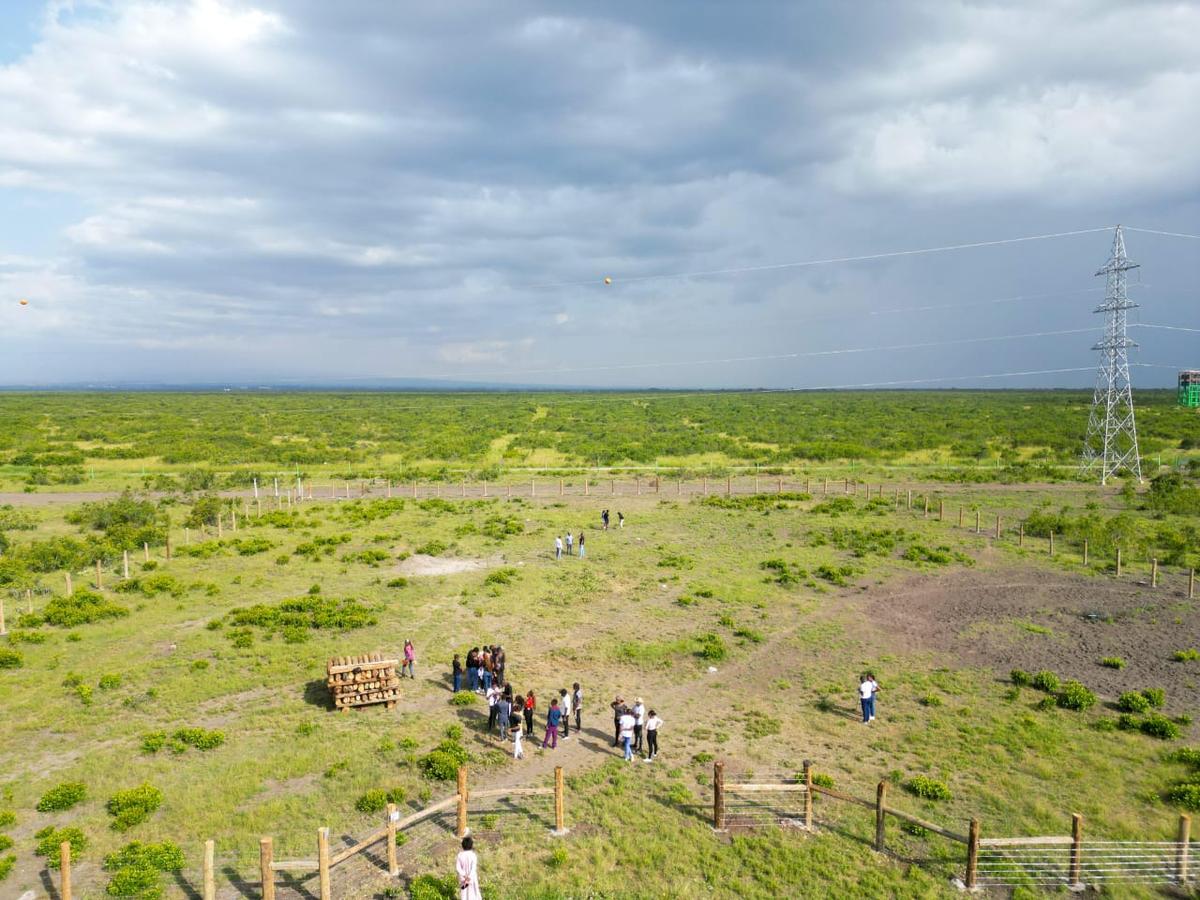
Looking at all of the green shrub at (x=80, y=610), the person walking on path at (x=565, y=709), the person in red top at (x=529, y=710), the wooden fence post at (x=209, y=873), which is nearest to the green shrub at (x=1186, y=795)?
the person walking on path at (x=565, y=709)

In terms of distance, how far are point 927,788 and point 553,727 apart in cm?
889

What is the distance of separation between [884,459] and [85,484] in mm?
76566

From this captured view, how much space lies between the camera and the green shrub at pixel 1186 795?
15383 millimetres

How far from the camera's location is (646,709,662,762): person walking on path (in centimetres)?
1747

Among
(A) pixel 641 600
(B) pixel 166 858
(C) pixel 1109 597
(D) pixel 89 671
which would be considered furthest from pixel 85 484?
(C) pixel 1109 597

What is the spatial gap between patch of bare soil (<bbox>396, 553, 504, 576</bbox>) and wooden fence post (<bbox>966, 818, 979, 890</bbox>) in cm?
2519

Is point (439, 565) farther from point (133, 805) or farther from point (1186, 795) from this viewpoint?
point (1186, 795)

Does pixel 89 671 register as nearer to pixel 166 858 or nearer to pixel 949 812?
pixel 166 858

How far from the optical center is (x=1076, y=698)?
2042cm

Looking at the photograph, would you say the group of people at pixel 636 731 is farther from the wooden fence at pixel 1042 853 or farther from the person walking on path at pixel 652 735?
the wooden fence at pixel 1042 853

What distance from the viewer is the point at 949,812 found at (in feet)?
50.1

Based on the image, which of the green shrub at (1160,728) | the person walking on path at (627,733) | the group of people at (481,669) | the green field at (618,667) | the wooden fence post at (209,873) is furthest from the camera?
the group of people at (481,669)

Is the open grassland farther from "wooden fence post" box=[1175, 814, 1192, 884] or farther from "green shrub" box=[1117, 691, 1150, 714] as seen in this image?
"wooden fence post" box=[1175, 814, 1192, 884]

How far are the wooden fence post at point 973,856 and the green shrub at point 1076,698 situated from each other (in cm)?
988
